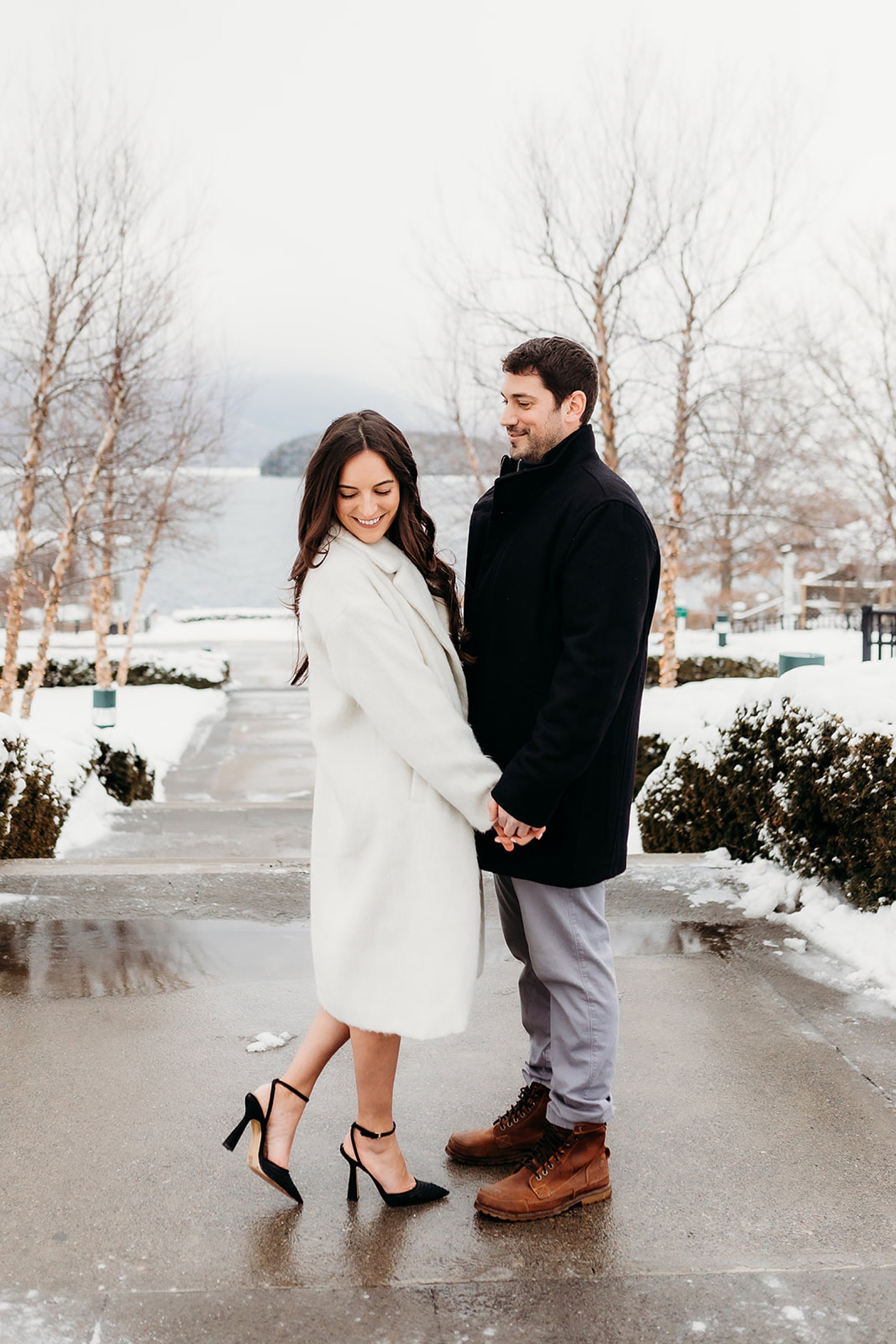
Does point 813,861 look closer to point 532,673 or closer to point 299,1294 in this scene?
point 532,673

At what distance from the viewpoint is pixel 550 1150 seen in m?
2.48

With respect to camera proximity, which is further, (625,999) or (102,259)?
(102,259)

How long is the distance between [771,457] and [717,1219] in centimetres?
1564

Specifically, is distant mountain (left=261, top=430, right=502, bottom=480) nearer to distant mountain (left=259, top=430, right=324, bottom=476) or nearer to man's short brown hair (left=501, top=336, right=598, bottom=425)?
man's short brown hair (left=501, top=336, right=598, bottom=425)

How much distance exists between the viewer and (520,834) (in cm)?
231

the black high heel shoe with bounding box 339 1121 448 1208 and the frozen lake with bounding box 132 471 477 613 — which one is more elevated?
the frozen lake with bounding box 132 471 477 613

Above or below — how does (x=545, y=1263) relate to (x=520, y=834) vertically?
below

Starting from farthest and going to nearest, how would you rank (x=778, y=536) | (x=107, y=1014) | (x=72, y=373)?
(x=778, y=536) < (x=72, y=373) < (x=107, y=1014)

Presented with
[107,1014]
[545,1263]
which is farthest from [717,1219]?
[107,1014]

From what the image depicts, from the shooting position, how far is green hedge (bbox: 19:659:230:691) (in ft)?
74.5

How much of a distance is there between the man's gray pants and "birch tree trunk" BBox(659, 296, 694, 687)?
40.4 ft

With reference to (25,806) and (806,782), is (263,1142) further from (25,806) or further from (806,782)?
(25,806)

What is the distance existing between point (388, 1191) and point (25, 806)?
3886 millimetres

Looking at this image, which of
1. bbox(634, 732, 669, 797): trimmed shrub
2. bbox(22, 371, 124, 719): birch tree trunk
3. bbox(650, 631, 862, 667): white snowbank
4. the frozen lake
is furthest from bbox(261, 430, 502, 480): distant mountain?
bbox(634, 732, 669, 797): trimmed shrub
